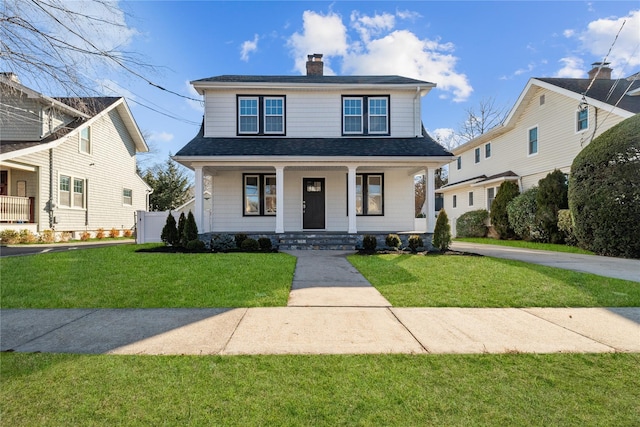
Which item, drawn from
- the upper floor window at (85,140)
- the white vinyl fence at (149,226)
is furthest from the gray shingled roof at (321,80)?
the upper floor window at (85,140)

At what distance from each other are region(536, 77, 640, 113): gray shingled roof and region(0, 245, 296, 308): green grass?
45.2 feet

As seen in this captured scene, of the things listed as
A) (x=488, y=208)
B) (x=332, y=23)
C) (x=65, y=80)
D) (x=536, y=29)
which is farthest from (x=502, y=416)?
(x=488, y=208)

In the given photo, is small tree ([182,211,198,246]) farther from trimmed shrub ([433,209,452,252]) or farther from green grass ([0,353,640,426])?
trimmed shrub ([433,209,452,252])

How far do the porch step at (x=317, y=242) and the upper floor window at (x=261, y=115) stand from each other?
4.42 meters

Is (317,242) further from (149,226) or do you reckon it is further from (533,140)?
(533,140)

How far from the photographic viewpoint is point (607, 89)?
45.1ft

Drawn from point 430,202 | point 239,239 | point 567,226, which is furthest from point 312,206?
point 567,226

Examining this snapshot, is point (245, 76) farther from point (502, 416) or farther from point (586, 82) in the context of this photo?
point (586, 82)

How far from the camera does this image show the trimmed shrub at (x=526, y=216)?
13.7 metres

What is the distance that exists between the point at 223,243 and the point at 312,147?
15.2 ft

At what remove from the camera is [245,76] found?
1348cm

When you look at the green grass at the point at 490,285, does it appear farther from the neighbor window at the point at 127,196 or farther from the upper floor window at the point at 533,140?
the neighbor window at the point at 127,196

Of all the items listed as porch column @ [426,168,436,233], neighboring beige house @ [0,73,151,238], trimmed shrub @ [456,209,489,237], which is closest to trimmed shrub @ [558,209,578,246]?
porch column @ [426,168,436,233]

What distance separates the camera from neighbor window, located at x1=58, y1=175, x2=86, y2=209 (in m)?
14.5
